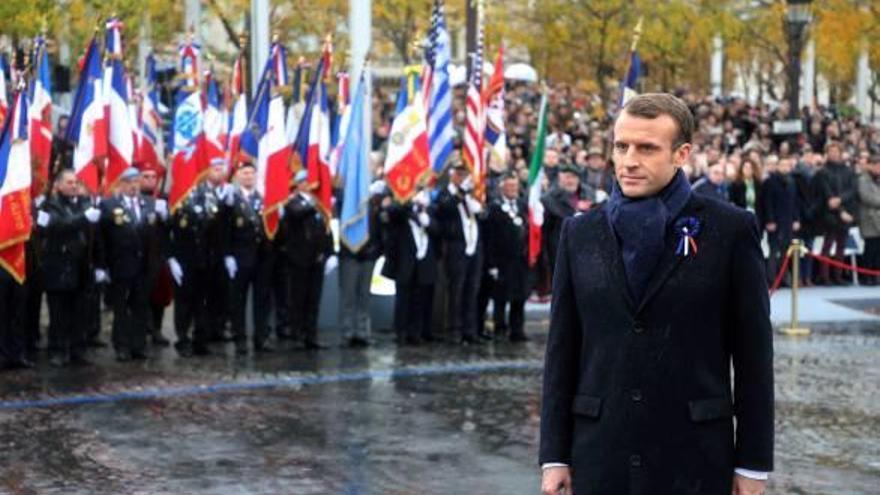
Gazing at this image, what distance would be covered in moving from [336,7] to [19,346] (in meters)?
23.2

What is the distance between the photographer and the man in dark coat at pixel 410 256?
16844 millimetres

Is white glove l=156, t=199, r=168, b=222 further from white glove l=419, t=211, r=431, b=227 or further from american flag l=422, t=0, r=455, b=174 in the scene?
american flag l=422, t=0, r=455, b=174

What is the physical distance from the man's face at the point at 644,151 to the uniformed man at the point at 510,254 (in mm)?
12275

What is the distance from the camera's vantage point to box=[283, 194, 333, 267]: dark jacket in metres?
16.5

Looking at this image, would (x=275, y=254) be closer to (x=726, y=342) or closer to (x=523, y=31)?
(x=726, y=342)

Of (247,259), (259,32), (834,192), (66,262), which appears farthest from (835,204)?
(66,262)

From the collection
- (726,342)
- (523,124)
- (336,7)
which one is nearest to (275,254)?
(726,342)

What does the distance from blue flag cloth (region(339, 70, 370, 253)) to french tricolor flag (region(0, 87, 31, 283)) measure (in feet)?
10.4

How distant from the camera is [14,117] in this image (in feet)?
49.0

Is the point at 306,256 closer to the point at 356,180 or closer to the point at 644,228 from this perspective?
the point at 356,180

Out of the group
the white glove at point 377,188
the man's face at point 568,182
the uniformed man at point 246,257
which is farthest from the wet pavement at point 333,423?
the man's face at point 568,182

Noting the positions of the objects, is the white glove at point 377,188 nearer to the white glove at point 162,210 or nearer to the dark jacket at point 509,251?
the dark jacket at point 509,251

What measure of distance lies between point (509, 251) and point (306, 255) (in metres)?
2.11

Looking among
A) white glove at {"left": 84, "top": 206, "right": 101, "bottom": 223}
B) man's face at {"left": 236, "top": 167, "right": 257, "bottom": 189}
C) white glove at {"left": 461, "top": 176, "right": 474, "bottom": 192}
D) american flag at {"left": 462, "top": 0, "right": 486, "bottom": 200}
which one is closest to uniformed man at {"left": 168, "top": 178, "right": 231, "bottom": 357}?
man's face at {"left": 236, "top": 167, "right": 257, "bottom": 189}
